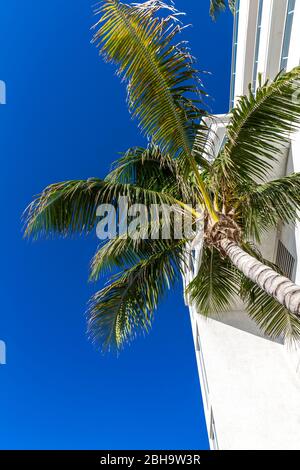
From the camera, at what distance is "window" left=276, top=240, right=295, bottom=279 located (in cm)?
1145

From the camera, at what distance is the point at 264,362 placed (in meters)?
12.2

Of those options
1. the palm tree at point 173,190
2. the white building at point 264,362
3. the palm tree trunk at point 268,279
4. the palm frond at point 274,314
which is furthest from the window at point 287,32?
the palm tree trunk at point 268,279

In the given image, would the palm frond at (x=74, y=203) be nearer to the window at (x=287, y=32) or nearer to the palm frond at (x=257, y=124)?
the palm frond at (x=257, y=124)

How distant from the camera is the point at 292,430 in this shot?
10.3m

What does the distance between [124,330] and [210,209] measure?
3.17 m

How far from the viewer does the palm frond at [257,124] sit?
5.32 m

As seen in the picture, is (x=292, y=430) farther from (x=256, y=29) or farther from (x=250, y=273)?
(x=256, y=29)

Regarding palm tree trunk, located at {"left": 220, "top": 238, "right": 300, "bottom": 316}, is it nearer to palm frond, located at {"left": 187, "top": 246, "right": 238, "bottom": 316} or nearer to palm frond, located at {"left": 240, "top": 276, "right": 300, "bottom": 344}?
palm frond, located at {"left": 187, "top": 246, "right": 238, "bottom": 316}

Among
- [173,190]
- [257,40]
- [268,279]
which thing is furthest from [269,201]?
[257,40]

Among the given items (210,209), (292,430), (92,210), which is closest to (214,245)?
(210,209)

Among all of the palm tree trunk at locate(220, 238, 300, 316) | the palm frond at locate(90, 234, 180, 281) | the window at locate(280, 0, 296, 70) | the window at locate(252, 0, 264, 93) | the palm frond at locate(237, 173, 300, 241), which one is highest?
the window at locate(252, 0, 264, 93)

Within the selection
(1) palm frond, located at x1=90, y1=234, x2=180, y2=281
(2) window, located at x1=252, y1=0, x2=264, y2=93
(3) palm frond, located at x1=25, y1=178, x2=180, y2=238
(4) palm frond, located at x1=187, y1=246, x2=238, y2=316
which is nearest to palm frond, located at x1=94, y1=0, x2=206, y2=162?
(3) palm frond, located at x1=25, y1=178, x2=180, y2=238

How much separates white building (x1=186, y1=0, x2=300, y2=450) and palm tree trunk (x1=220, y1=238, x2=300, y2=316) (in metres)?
4.73

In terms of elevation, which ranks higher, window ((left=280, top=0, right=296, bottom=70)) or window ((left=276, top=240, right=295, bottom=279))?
window ((left=280, top=0, right=296, bottom=70))
